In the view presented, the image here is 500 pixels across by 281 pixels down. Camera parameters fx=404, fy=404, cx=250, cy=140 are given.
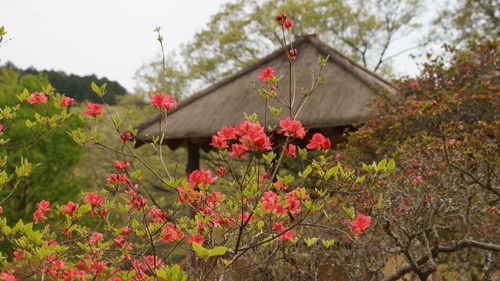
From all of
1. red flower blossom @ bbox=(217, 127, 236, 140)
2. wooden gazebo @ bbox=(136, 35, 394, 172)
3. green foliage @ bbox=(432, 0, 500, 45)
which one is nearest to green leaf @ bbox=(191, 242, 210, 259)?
red flower blossom @ bbox=(217, 127, 236, 140)

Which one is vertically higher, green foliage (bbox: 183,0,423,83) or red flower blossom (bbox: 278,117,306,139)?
green foliage (bbox: 183,0,423,83)

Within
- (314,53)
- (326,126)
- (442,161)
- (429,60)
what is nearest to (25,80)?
(314,53)

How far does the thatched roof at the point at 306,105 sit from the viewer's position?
6.00m

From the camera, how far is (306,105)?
6434 mm

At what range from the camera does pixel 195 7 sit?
5902 millimetres

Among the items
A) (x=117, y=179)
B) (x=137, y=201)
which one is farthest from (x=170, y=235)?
(x=117, y=179)

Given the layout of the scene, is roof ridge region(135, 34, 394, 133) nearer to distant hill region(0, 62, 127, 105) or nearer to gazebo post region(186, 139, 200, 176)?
gazebo post region(186, 139, 200, 176)

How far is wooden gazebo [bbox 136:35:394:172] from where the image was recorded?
6.00 metres

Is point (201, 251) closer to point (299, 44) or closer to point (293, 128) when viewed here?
point (293, 128)

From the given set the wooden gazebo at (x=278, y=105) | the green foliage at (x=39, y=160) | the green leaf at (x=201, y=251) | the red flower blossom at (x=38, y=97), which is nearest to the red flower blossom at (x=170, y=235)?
the red flower blossom at (x=38, y=97)

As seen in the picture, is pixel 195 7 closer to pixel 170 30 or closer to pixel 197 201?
pixel 170 30

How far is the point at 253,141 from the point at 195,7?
190 inches

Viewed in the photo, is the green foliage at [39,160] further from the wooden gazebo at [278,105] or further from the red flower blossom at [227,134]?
the red flower blossom at [227,134]

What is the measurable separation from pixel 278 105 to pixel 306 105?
0.45 meters
